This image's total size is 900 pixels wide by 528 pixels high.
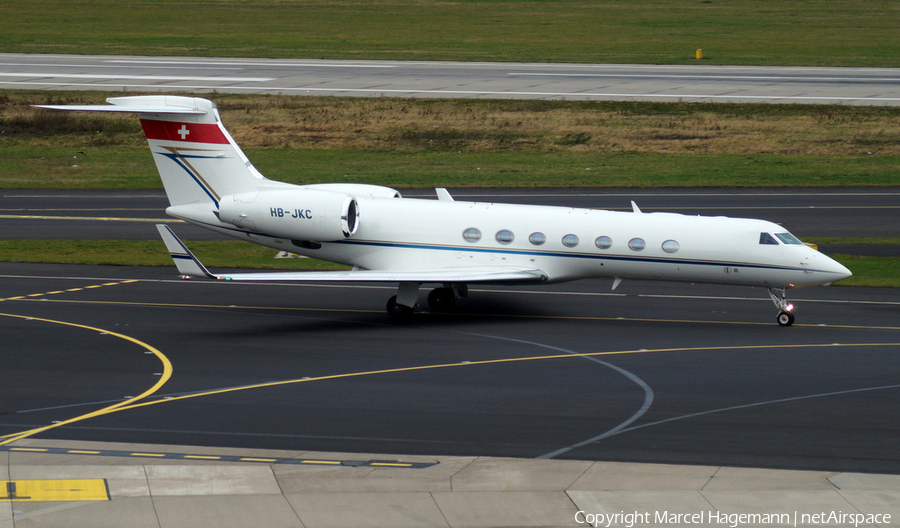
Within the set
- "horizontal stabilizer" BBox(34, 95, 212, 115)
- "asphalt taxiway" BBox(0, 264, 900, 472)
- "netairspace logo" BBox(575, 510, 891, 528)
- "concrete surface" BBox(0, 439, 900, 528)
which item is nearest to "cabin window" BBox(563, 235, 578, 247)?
"asphalt taxiway" BBox(0, 264, 900, 472)

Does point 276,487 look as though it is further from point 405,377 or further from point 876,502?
point 876,502

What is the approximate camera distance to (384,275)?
88.0ft

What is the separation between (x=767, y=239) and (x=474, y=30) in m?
75.2

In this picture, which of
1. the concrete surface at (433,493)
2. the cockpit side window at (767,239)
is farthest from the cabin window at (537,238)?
the concrete surface at (433,493)

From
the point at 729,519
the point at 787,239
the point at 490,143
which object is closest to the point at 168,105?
the point at 787,239

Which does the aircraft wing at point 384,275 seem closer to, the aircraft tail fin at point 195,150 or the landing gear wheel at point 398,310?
the landing gear wheel at point 398,310

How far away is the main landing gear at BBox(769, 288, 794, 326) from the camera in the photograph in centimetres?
2684

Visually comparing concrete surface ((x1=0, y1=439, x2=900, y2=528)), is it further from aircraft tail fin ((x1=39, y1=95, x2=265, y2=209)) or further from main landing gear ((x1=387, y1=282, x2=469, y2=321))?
aircraft tail fin ((x1=39, y1=95, x2=265, y2=209))

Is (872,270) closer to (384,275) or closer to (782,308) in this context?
(782,308)

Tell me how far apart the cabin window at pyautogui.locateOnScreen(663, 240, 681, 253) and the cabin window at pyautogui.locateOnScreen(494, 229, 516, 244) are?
13.0ft

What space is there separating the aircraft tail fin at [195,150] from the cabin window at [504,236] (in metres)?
6.94

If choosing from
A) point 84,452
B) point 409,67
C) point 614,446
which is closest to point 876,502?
point 614,446

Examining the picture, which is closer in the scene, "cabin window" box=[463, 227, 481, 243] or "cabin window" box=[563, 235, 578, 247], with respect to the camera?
"cabin window" box=[563, 235, 578, 247]

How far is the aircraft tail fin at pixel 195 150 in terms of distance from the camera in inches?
1147
